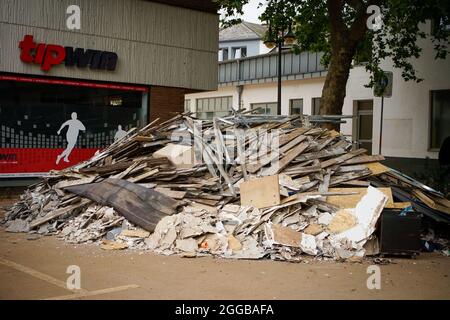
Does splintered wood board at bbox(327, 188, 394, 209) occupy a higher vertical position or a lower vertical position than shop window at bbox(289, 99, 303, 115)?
lower

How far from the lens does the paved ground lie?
6367mm

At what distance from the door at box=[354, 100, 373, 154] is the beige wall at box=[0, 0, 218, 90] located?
8952mm

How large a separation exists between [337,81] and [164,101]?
19.4 feet

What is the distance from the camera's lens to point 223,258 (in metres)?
8.40

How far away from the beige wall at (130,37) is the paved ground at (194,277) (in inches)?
314

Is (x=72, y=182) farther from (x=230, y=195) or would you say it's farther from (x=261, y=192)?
(x=261, y=192)

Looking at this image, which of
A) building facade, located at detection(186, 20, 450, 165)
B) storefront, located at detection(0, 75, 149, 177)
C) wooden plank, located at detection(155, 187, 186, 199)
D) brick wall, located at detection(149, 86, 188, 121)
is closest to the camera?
wooden plank, located at detection(155, 187, 186, 199)

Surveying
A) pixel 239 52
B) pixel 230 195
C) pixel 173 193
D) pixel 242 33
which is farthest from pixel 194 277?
pixel 242 33

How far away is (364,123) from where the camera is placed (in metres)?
24.5

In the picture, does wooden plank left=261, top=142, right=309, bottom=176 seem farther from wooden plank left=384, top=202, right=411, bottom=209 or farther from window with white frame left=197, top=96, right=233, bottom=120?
window with white frame left=197, top=96, right=233, bottom=120

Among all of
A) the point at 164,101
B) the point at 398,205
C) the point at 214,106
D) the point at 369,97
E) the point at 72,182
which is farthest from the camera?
the point at 214,106

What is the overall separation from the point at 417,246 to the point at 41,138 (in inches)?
439

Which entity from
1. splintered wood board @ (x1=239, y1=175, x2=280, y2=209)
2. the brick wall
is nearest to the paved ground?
splintered wood board @ (x1=239, y1=175, x2=280, y2=209)

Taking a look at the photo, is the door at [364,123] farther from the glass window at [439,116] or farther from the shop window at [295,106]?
the shop window at [295,106]
